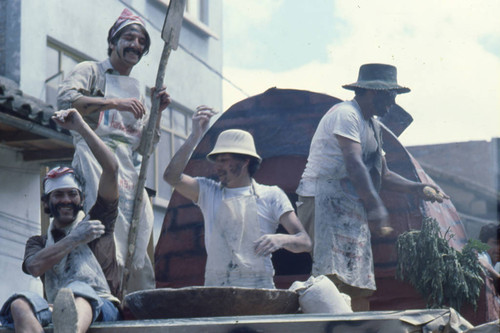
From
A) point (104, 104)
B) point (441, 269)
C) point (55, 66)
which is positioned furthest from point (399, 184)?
point (55, 66)

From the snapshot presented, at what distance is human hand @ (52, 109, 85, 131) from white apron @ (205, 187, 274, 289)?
95 centimetres

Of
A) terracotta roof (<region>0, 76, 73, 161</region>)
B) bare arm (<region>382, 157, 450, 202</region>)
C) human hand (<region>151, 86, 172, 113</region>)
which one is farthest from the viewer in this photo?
terracotta roof (<region>0, 76, 73, 161</region>)

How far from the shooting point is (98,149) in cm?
472

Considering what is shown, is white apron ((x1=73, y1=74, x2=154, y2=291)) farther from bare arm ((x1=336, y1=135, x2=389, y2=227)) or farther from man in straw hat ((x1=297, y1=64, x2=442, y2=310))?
bare arm ((x1=336, y1=135, x2=389, y2=227))

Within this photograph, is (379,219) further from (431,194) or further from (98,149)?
(98,149)

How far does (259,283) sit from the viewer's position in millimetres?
5020

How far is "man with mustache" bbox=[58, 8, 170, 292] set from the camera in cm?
523

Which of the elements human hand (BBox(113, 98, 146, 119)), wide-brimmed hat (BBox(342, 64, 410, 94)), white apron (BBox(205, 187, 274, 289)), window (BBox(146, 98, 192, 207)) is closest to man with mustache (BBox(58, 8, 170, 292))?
human hand (BBox(113, 98, 146, 119))

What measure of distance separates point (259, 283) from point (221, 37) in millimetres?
10216

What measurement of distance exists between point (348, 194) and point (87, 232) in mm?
1762

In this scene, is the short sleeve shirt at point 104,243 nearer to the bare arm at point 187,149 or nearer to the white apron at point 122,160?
the white apron at point 122,160

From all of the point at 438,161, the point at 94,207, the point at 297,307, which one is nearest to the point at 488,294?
the point at 297,307

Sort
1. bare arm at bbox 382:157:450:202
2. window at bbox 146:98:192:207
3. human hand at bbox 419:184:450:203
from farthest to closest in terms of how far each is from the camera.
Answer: window at bbox 146:98:192:207 < bare arm at bbox 382:157:450:202 < human hand at bbox 419:184:450:203

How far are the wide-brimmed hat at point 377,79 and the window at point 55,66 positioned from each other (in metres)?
6.18
